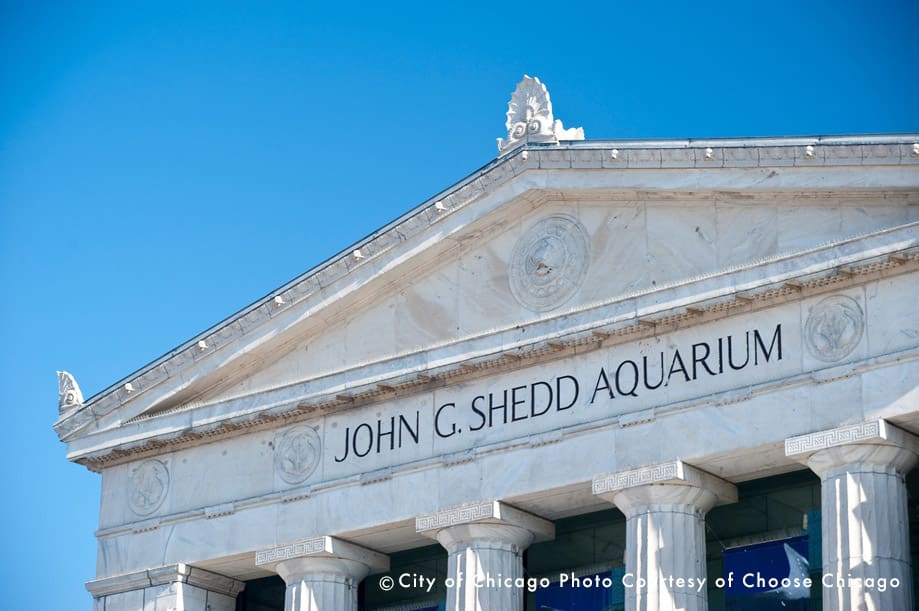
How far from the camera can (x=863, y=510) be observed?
33125mm

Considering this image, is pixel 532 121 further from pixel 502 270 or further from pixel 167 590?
pixel 167 590

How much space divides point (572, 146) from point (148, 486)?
36.3ft

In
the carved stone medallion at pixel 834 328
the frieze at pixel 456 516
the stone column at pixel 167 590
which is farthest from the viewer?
the stone column at pixel 167 590

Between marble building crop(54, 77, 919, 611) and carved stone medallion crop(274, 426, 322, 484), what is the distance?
5 centimetres

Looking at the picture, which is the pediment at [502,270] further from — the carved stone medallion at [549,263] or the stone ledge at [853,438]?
the stone ledge at [853,438]

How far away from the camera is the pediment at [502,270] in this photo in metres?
35.2

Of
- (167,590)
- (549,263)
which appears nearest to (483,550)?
(549,263)

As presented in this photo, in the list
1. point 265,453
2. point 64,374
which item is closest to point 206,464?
point 265,453

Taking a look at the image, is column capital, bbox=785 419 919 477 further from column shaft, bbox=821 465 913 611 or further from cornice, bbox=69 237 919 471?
cornice, bbox=69 237 919 471

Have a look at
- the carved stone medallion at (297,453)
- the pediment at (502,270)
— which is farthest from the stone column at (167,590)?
the carved stone medallion at (297,453)

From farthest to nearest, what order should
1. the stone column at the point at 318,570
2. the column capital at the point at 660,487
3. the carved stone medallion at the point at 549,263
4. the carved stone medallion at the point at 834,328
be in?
the stone column at the point at 318,570, the carved stone medallion at the point at 549,263, the column capital at the point at 660,487, the carved stone medallion at the point at 834,328

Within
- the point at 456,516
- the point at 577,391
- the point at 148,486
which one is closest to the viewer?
the point at 577,391

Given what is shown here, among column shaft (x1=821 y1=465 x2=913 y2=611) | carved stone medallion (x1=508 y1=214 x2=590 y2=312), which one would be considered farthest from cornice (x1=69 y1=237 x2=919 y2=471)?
column shaft (x1=821 y1=465 x2=913 y2=611)

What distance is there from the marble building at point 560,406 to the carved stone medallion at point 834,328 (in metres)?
0.04
